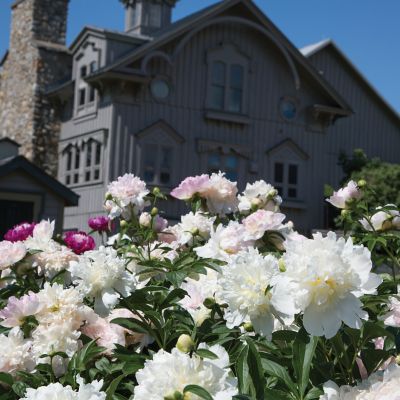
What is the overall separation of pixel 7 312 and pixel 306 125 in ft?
68.0

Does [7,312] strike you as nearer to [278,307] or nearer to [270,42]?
[278,307]

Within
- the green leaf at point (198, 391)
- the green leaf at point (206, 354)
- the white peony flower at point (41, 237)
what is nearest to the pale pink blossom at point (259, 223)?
the white peony flower at point (41, 237)

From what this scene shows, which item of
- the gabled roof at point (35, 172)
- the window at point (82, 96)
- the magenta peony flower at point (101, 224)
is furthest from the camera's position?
the window at point (82, 96)

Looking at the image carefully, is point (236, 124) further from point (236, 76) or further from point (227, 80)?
point (236, 76)


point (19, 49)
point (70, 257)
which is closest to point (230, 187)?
point (70, 257)

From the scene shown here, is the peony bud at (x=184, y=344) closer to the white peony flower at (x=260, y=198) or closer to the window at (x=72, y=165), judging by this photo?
the white peony flower at (x=260, y=198)

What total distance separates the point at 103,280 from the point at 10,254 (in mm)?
963

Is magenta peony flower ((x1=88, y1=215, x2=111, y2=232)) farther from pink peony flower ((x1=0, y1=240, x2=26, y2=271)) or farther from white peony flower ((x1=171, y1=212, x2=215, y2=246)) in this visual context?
pink peony flower ((x1=0, y1=240, x2=26, y2=271))

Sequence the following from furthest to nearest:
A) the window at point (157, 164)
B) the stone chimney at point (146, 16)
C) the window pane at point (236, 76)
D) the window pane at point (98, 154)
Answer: the stone chimney at point (146, 16) → the window pane at point (236, 76) → the window pane at point (98, 154) → the window at point (157, 164)

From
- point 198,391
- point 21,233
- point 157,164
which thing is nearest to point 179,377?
point 198,391

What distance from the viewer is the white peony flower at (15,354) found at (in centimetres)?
241

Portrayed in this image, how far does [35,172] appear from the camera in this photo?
1577cm

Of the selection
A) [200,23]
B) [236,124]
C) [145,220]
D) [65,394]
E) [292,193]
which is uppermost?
[200,23]

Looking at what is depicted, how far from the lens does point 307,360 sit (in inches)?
69.2
